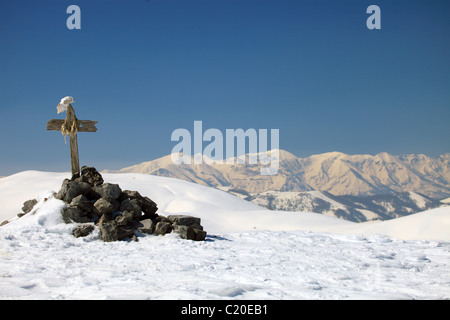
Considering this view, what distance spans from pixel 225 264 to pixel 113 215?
551cm

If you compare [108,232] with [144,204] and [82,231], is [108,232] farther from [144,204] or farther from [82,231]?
[144,204]

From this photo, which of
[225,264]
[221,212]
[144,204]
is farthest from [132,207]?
[221,212]

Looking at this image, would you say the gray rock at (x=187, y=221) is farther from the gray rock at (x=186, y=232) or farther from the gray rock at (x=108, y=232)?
the gray rock at (x=108, y=232)

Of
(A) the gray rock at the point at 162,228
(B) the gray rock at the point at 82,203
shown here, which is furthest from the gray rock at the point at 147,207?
(B) the gray rock at the point at 82,203

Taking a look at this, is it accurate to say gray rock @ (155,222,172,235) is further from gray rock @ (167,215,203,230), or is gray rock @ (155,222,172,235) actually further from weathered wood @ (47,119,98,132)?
weathered wood @ (47,119,98,132)

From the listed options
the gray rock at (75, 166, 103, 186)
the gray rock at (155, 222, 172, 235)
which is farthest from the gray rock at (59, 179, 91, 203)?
the gray rock at (155, 222, 172, 235)

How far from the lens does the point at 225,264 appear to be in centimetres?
927

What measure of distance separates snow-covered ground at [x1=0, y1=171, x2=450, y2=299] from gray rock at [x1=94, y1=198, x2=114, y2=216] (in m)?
1.14

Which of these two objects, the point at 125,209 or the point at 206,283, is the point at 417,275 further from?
the point at 125,209

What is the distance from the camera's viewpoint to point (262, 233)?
14.9 m

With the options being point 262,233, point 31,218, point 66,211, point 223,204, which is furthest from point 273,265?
point 223,204

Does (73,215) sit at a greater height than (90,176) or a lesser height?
lesser

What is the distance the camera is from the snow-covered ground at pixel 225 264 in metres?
6.76

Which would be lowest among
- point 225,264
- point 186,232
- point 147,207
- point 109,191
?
point 225,264
